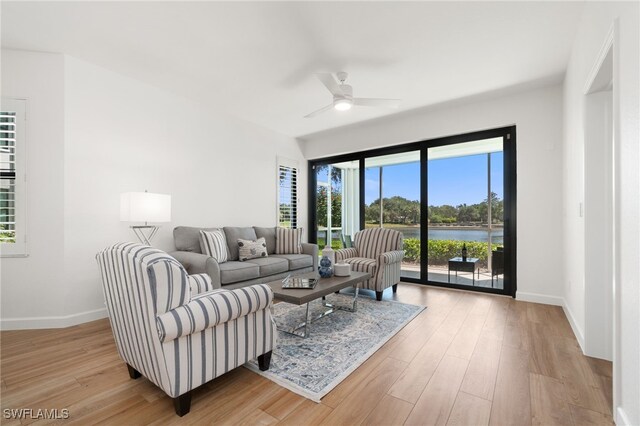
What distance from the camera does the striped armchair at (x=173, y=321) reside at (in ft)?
5.11

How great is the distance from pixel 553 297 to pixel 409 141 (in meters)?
2.99

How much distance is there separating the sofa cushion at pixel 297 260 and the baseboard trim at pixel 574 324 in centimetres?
330

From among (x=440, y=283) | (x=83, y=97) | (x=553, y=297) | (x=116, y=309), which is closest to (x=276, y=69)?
(x=83, y=97)

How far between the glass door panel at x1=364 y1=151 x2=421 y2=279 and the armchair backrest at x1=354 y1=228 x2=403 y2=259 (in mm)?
865

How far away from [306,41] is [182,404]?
3.03 m

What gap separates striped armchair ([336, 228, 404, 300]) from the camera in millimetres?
3887

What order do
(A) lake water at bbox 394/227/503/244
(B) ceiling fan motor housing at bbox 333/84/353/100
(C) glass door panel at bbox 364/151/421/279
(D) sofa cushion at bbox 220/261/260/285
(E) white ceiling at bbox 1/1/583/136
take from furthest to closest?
(C) glass door panel at bbox 364/151/421/279 → (A) lake water at bbox 394/227/503/244 → (D) sofa cushion at bbox 220/261/260/285 → (B) ceiling fan motor housing at bbox 333/84/353/100 → (E) white ceiling at bbox 1/1/583/136

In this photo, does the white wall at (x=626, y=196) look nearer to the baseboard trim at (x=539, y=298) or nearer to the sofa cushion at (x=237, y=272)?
the baseboard trim at (x=539, y=298)

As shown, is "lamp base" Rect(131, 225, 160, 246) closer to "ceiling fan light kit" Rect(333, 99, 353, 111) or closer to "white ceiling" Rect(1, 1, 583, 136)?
"white ceiling" Rect(1, 1, 583, 136)

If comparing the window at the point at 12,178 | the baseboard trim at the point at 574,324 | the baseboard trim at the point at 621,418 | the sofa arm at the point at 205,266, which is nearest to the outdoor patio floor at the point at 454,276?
the baseboard trim at the point at 574,324

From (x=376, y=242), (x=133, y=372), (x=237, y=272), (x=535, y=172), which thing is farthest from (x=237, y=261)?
(x=535, y=172)

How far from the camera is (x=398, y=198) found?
5.29 meters

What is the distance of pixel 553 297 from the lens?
3.77 metres

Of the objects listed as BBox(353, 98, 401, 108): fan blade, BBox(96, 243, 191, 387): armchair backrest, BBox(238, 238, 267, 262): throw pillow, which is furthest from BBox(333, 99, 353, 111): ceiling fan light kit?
BBox(96, 243, 191, 387): armchair backrest
